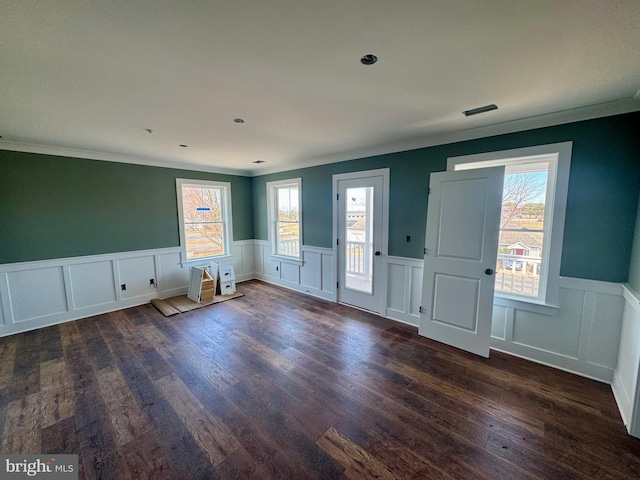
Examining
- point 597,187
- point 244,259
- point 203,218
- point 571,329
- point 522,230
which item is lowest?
point 571,329

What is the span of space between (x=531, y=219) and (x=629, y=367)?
141 centimetres

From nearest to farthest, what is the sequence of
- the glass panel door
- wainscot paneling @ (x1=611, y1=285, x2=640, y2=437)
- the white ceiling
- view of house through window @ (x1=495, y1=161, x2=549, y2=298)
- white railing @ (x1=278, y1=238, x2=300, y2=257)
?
the white ceiling < wainscot paneling @ (x1=611, y1=285, x2=640, y2=437) < view of house through window @ (x1=495, y1=161, x2=549, y2=298) < the glass panel door < white railing @ (x1=278, y1=238, x2=300, y2=257)

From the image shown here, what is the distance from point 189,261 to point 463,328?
4.68 m

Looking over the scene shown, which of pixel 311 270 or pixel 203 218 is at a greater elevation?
pixel 203 218

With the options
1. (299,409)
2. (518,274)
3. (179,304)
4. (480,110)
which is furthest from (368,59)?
(179,304)

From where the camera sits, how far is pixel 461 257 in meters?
2.85

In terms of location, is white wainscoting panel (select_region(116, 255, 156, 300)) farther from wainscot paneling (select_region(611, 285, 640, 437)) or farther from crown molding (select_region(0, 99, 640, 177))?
wainscot paneling (select_region(611, 285, 640, 437))

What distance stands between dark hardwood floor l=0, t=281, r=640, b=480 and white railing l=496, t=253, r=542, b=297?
2.51 feet

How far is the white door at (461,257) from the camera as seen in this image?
265 cm

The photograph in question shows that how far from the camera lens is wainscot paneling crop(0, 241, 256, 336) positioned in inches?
128

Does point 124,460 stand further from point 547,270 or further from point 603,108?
point 603,108

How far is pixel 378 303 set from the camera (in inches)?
150

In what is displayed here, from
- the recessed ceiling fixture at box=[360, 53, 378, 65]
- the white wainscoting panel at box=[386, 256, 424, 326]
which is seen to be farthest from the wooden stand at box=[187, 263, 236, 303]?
the recessed ceiling fixture at box=[360, 53, 378, 65]

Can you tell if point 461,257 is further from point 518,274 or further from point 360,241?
point 360,241
